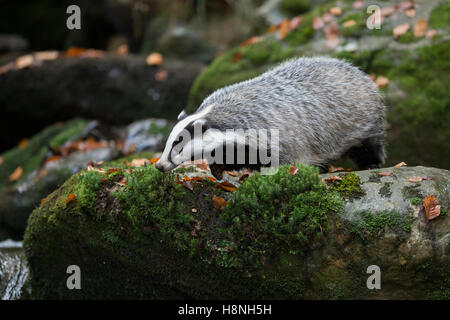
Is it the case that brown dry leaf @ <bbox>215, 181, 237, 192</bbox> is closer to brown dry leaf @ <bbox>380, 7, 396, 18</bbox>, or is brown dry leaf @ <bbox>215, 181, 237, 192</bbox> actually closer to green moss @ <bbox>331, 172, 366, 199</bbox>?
green moss @ <bbox>331, 172, 366, 199</bbox>

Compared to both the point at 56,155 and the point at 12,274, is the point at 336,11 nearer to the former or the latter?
the point at 56,155

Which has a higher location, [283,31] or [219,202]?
[283,31]

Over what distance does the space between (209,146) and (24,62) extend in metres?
7.79

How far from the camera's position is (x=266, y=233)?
4223mm

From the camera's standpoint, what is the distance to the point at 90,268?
197 inches

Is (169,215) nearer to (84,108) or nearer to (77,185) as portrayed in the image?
(77,185)

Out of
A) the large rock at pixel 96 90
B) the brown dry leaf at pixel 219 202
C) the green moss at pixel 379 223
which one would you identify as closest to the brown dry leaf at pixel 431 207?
the green moss at pixel 379 223

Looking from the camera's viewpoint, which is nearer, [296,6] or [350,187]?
[350,187]

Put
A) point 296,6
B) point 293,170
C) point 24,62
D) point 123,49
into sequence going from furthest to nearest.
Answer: point 123,49, point 24,62, point 296,6, point 293,170

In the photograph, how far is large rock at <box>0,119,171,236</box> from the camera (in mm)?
7309

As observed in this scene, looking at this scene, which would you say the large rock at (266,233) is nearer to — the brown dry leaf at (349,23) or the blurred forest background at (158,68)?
the blurred forest background at (158,68)

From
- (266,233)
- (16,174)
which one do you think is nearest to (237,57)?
(16,174)

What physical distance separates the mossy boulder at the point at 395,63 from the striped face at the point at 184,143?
3.32 m
